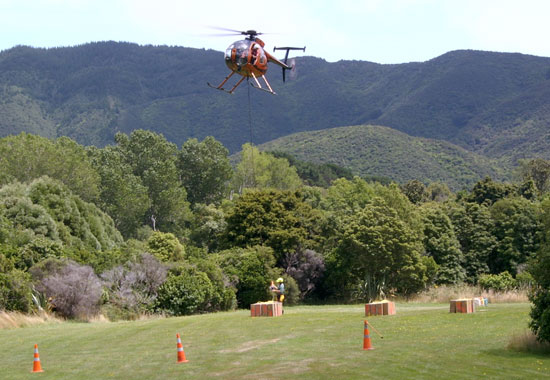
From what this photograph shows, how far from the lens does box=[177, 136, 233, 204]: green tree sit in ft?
336

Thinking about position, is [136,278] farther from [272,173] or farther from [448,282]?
[272,173]

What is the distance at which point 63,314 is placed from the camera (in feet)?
129

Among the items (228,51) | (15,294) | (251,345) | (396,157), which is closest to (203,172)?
(15,294)

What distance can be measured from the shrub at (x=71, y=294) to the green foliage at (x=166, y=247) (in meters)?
15.6

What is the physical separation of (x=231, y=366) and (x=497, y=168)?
153004 millimetres

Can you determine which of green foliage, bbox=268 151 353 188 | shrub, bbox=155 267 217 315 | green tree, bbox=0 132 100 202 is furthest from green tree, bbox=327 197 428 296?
green foliage, bbox=268 151 353 188

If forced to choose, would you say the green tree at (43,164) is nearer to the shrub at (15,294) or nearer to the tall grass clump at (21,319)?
the shrub at (15,294)

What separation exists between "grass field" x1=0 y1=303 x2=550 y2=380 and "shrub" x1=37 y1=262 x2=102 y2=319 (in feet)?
22.7

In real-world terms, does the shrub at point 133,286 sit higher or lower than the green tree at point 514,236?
lower

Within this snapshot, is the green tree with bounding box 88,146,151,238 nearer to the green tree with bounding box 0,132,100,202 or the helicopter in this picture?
the green tree with bounding box 0,132,100,202

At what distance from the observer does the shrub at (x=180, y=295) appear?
142ft

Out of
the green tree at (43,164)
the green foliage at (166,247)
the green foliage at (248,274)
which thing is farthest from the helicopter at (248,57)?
the green tree at (43,164)

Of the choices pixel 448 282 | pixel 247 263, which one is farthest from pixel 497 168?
pixel 247 263

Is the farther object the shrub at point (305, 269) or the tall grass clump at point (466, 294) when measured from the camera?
the shrub at point (305, 269)
